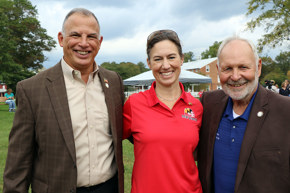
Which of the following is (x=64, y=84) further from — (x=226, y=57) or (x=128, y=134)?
(x=226, y=57)

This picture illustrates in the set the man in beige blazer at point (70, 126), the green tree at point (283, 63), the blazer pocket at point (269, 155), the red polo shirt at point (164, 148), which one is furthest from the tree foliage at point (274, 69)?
the man in beige blazer at point (70, 126)

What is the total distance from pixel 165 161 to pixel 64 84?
1312mm

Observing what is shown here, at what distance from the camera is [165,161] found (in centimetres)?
242

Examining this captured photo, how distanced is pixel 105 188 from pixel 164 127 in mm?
941

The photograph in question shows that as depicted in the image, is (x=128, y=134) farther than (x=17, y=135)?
Yes

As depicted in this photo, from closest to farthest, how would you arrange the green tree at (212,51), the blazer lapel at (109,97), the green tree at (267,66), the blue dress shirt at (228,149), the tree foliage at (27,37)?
the blue dress shirt at (228,149)
the blazer lapel at (109,97)
the tree foliage at (27,37)
the green tree at (267,66)
the green tree at (212,51)

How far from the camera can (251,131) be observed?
7.23 ft

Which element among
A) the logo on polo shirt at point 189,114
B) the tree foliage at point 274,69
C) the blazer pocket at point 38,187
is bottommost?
the blazer pocket at point 38,187

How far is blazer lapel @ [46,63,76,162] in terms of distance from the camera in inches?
88.5

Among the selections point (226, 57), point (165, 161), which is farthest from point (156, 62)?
point (165, 161)

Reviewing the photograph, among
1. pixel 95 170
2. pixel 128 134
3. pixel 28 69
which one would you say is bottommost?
pixel 95 170

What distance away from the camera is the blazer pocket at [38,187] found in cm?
226

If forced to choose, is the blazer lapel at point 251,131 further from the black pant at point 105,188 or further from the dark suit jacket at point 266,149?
the black pant at point 105,188

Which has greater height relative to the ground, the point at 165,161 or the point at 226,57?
the point at 226,57
